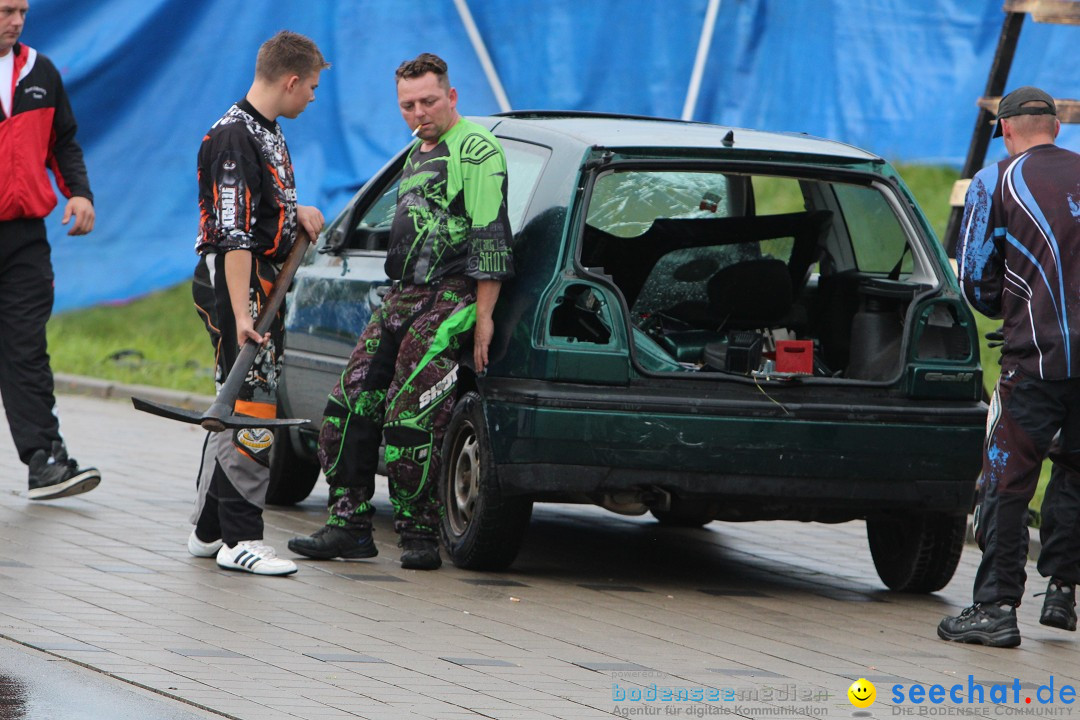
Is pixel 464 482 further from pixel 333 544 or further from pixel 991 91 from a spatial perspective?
pixel 991 91

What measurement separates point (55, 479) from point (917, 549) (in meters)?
3.79

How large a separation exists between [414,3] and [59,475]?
29.8 feet

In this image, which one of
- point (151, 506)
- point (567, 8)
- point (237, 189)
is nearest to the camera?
point (237, 189)

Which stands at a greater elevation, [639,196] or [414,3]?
[414,3]

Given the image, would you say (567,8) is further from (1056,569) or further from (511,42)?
(1056,569)

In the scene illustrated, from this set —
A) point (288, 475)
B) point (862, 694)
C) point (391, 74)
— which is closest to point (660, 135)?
point (862, 694)

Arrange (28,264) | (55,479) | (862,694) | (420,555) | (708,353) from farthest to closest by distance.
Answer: (28,264) → (55,479) → (708,353) → (420,555) → (862,694)

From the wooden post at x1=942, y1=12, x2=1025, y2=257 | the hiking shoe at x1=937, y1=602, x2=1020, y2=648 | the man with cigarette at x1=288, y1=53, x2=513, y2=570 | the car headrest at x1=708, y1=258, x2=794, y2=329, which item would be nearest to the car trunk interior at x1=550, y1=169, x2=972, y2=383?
the car headrest at x1=708, y1=258, x2=794, y2=329

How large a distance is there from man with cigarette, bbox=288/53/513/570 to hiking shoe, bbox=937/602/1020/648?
1935 mm

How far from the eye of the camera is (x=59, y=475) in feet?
26.6

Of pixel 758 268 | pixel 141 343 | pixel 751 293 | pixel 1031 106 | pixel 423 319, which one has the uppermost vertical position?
pixel 1031 106

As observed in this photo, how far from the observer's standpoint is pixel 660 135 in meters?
6.99

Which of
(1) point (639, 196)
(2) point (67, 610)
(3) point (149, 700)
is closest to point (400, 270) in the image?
(1) point (639, 196)

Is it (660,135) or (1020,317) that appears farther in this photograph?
(660,135)
